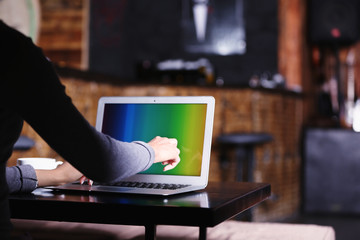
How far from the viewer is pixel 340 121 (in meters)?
5.90

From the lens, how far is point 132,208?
0.94 metres

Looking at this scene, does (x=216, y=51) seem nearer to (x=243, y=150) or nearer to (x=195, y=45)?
(x=195, y=45)

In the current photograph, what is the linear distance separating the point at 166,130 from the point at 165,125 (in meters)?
0.01

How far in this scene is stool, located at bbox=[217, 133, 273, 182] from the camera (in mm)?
3971

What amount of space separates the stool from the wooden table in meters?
2.83

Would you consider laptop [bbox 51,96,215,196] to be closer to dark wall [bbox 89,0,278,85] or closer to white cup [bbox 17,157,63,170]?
white cup [bbox 17,157,63,170]

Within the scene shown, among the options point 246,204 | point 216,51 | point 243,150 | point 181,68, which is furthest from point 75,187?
point 216,51

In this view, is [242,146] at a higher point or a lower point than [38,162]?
lower

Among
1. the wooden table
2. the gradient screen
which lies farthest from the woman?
the gradient screen

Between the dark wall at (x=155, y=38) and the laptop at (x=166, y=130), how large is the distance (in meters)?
3.70

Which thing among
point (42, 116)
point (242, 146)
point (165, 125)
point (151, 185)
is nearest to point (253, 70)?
point (242, 146)

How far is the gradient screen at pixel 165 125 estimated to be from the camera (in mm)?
1295

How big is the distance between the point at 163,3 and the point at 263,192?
5.44 meters

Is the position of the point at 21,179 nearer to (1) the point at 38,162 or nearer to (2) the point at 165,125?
(1) the point at 38,162
